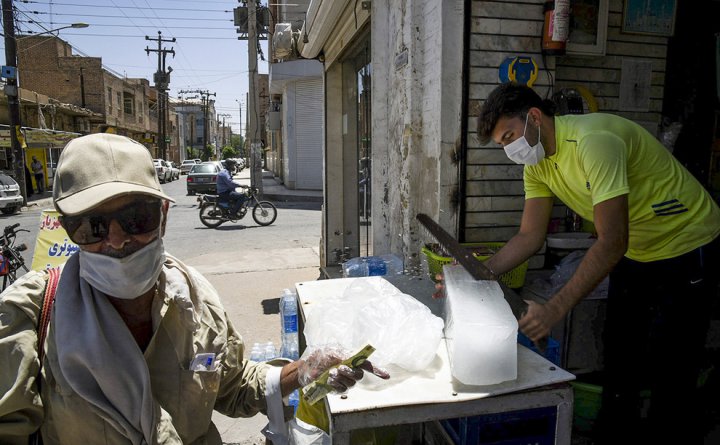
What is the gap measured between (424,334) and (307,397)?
1.55 ft

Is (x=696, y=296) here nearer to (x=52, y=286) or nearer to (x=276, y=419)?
(x=276, y=419)

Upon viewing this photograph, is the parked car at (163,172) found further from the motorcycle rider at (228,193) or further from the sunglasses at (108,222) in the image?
the sunglasses at (108,222)

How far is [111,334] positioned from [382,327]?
91 cm

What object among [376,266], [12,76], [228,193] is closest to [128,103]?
[12,76]

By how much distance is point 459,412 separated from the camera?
1550 mm

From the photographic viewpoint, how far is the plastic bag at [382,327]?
172cm

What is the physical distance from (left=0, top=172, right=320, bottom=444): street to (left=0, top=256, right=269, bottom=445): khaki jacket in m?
0.59

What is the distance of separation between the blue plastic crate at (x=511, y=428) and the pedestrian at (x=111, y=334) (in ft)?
2.14

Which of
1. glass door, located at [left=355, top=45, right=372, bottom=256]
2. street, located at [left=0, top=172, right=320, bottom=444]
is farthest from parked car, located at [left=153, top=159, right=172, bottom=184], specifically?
glass door, located at [left=355, top=45, right=372, bottom=256]

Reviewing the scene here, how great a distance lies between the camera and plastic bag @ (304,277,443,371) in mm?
1722

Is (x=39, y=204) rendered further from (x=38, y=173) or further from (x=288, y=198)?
(x=288, y=198)

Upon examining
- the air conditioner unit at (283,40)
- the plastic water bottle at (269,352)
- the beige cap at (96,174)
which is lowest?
the plastic water bottle at (269,352)

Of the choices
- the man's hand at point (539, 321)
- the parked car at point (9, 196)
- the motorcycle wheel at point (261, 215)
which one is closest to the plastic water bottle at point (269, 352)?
the man's hand at point (539, 321)

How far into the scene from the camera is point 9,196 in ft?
48.4
